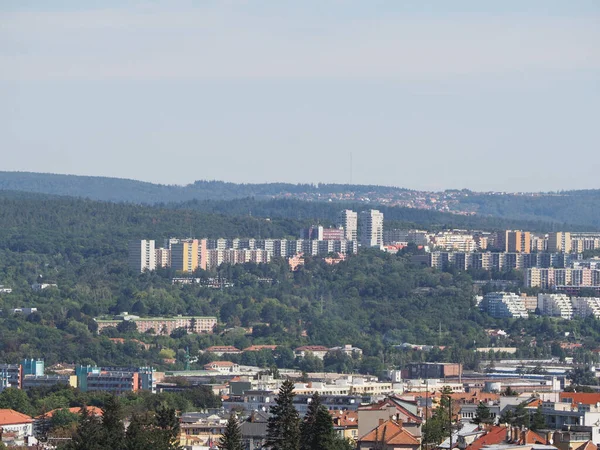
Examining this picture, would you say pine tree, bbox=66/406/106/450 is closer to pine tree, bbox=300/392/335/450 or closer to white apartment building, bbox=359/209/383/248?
pine tree, bbox=300/392/335/450

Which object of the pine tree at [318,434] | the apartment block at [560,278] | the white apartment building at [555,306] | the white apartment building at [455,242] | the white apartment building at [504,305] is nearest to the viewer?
the pine tree at [318,434]

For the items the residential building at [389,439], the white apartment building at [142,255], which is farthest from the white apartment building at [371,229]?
the residential building at [389,439]

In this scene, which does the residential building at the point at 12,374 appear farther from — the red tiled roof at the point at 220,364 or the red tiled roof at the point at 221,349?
A: the red tiled roof at the point at 221,349

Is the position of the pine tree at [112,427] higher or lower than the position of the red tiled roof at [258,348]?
higher

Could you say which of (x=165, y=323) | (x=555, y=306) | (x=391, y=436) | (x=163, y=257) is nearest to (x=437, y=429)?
(x=391, y=436)

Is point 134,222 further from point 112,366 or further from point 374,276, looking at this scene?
point 112,366

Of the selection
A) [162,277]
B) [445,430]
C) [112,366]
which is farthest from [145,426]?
[162,277]

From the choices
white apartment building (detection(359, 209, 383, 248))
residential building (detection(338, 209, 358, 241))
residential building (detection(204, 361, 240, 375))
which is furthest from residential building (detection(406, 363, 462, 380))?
residential building (detection(338, 209, 358, 241))
